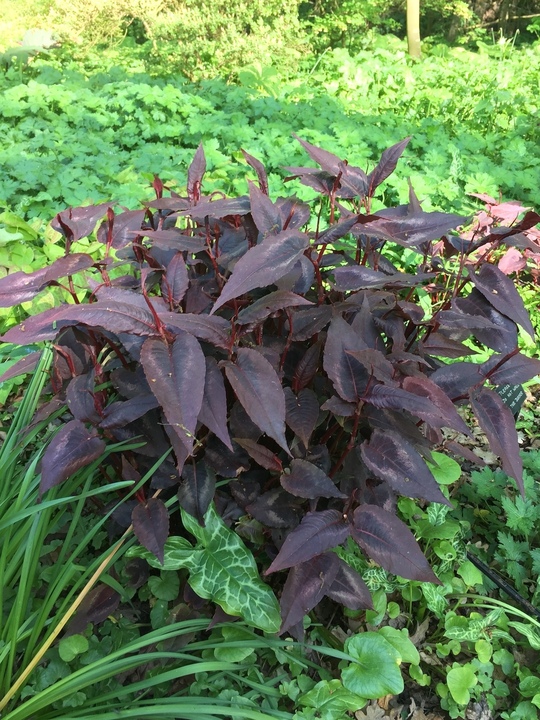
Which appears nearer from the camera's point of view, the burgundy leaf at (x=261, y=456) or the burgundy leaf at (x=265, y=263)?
the burgundy leaf at (x=265, y=263)

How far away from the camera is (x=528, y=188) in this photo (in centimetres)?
336

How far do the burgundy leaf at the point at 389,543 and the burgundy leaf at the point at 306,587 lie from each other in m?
0.12

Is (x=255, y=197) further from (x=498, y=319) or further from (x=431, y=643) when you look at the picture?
(x=431, y=643)

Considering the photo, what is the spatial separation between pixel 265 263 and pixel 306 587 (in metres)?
0.67

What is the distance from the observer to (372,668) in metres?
1.21

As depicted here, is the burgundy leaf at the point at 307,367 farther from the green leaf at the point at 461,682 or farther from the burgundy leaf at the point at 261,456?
the green leaf at the point at 461,682

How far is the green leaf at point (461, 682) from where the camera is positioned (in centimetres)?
→ 129

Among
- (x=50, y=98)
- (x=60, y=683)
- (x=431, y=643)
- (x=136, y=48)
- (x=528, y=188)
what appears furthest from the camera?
(x=136, y=48)

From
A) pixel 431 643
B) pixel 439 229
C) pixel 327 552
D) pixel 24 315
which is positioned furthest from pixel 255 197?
pixel 24 315

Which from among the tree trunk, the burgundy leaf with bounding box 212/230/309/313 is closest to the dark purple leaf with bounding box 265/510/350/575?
the burgundy leaf with bounding box 212/230/309/313

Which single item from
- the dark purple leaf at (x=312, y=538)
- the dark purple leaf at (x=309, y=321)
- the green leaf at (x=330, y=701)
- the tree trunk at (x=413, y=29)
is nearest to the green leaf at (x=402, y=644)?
the green leaf at (x=330, y=701)

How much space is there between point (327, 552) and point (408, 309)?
0.57 metres

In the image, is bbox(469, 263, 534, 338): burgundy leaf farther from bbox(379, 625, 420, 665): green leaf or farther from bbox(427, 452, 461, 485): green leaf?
bbox(379, 625, 420, 665): green leaf

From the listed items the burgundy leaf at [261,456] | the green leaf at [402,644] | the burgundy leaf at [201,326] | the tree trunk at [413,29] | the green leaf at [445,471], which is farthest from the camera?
the tree trunk at [413,29]
